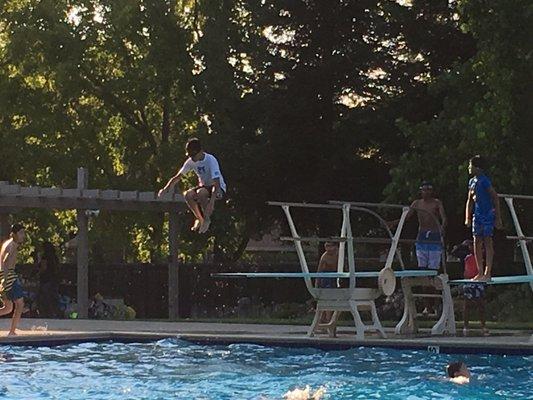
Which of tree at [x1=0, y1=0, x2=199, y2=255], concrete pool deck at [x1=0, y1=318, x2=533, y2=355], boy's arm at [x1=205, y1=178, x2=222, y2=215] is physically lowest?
concrete pool deck at [x1=0, y1=318, x2=533, y2=355]

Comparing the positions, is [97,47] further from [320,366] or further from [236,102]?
[320,366]

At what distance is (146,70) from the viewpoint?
34.2m

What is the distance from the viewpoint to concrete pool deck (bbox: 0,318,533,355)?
47.9ft

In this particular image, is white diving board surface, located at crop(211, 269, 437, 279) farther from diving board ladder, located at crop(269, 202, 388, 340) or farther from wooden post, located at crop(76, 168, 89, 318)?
wooden post, located at crop(76, 168, 89, 318)

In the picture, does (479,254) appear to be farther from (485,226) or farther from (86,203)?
(86,203)

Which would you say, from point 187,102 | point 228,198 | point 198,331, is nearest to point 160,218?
point 187,102

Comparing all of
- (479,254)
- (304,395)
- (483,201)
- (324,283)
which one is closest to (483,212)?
(483,201)

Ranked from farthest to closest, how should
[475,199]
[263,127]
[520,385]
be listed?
[263,127] < [475,199] < [520,385]

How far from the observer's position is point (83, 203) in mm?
23312

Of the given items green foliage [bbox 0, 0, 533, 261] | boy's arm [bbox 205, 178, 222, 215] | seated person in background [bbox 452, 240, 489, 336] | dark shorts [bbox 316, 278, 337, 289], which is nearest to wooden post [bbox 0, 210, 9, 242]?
green foliage [bbox 0, 0, 533, 261]

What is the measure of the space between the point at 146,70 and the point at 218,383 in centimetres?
2261

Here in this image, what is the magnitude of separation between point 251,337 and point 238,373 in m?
2.69

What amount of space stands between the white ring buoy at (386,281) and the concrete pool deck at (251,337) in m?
0.65

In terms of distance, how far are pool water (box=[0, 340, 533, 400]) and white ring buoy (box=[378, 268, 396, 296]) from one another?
3.07 ft
